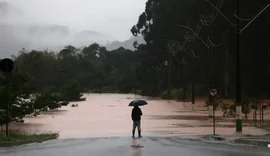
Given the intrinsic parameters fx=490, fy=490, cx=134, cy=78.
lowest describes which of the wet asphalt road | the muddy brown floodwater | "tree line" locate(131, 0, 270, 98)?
the muddy brown floodwater

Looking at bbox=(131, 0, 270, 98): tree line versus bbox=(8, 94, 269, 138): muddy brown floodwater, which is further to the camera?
bbox=(131, 0, 270, 98): tree line

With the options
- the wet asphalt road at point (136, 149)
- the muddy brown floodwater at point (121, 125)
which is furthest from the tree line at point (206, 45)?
the wet asphalt road at point (136, 149)

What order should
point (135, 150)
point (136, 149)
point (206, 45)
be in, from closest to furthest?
point (135, 150) < point (136, 149) < point (206, 45)

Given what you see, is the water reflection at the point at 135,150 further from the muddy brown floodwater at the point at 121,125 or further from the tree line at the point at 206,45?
the tree line at the point at 206,45

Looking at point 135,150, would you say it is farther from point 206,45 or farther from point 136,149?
point 206,45

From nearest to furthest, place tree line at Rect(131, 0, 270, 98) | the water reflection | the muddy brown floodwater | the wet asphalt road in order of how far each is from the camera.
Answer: the water reflection, the wet asphalt road, the muddy brown floodwater, tree line at Rect(131, 0, 270, 98)

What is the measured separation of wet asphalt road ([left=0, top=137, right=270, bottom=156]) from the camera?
15820mm

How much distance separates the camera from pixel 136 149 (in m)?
17.2

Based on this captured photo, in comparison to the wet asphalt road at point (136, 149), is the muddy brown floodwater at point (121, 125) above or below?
below

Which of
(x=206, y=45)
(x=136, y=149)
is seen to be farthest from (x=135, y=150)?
(x=206, y=45)

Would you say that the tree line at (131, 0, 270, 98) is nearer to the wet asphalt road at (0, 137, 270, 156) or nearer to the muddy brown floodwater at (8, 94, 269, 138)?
the muddy brown floodwater at (8, 94, 269, 138)

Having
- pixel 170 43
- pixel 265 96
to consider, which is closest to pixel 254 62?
pixel 265 96

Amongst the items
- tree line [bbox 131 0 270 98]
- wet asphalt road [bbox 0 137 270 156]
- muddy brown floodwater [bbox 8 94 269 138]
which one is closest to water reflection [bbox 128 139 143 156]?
wet asphalt road [bbox 0 137 270 156]

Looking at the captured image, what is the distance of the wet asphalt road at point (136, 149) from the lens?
15820mm
